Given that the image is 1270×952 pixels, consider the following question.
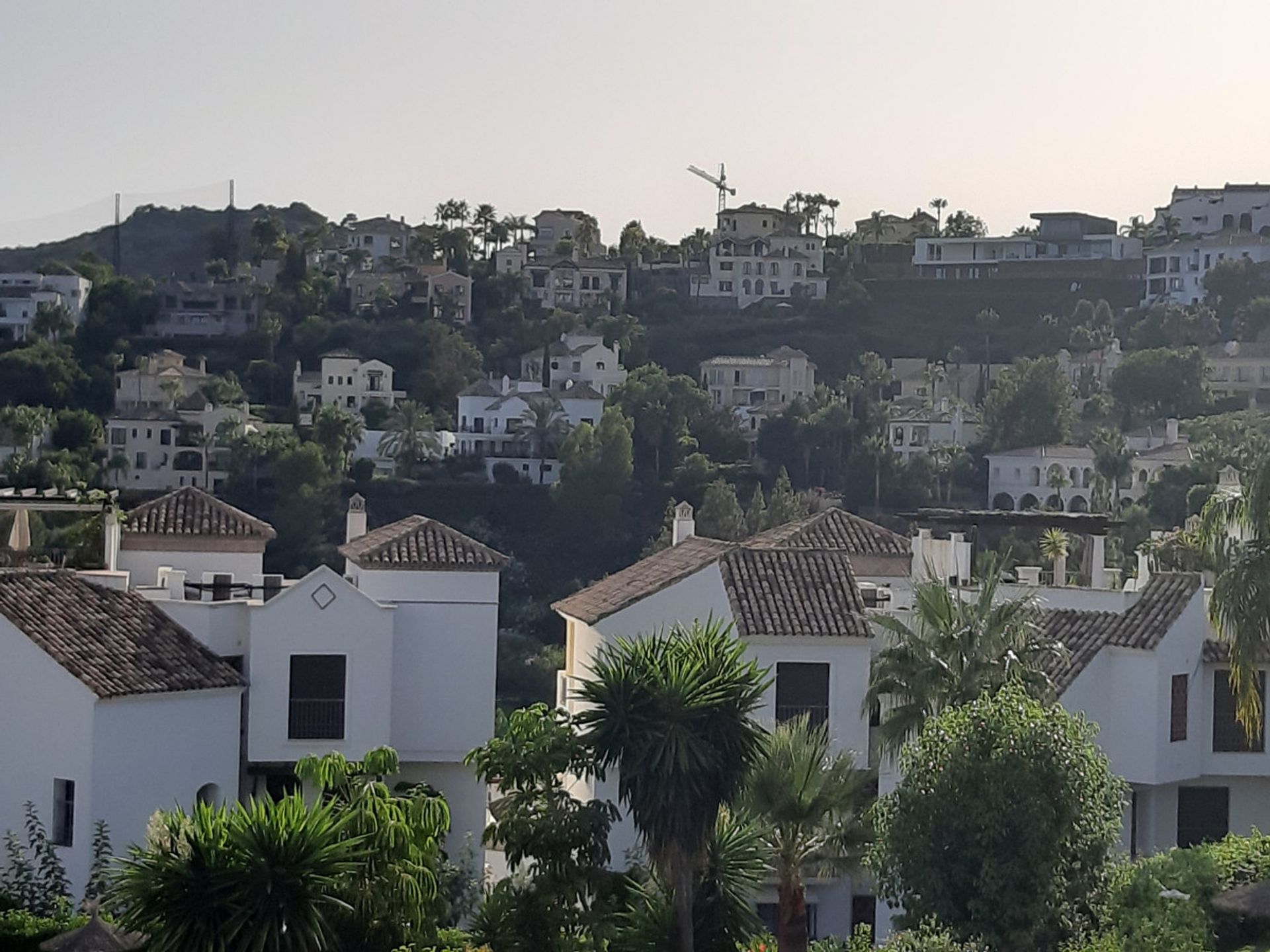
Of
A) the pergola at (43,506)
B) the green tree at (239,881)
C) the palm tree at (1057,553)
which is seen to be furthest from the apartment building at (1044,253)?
the green tree at (239,881)

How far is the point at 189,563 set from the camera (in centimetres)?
3042

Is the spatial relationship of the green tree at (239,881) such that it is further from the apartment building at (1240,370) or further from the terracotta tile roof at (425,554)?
the apartment building at (1240,370)

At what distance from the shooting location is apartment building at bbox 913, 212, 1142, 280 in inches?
5846

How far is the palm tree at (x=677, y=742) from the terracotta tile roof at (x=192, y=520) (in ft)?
38.7

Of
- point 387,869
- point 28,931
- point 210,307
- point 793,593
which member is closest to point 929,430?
point 210,307

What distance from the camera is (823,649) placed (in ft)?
86.0

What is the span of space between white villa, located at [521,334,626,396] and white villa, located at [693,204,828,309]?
2022cm

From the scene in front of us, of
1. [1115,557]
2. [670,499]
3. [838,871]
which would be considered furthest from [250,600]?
[670,499]

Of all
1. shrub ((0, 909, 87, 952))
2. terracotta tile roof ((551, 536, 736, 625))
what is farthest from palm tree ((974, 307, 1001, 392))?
shrub ((0, 909, 87, 952))

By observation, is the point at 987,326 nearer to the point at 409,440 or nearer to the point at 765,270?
the point at 765,270

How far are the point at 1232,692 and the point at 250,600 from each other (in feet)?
42.3

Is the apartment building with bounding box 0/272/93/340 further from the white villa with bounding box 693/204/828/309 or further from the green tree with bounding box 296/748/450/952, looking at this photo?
the green tree with bounding box 296/748/450/952

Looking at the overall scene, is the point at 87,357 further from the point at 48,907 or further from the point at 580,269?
the point at 48,907

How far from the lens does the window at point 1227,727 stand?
2694 cm
